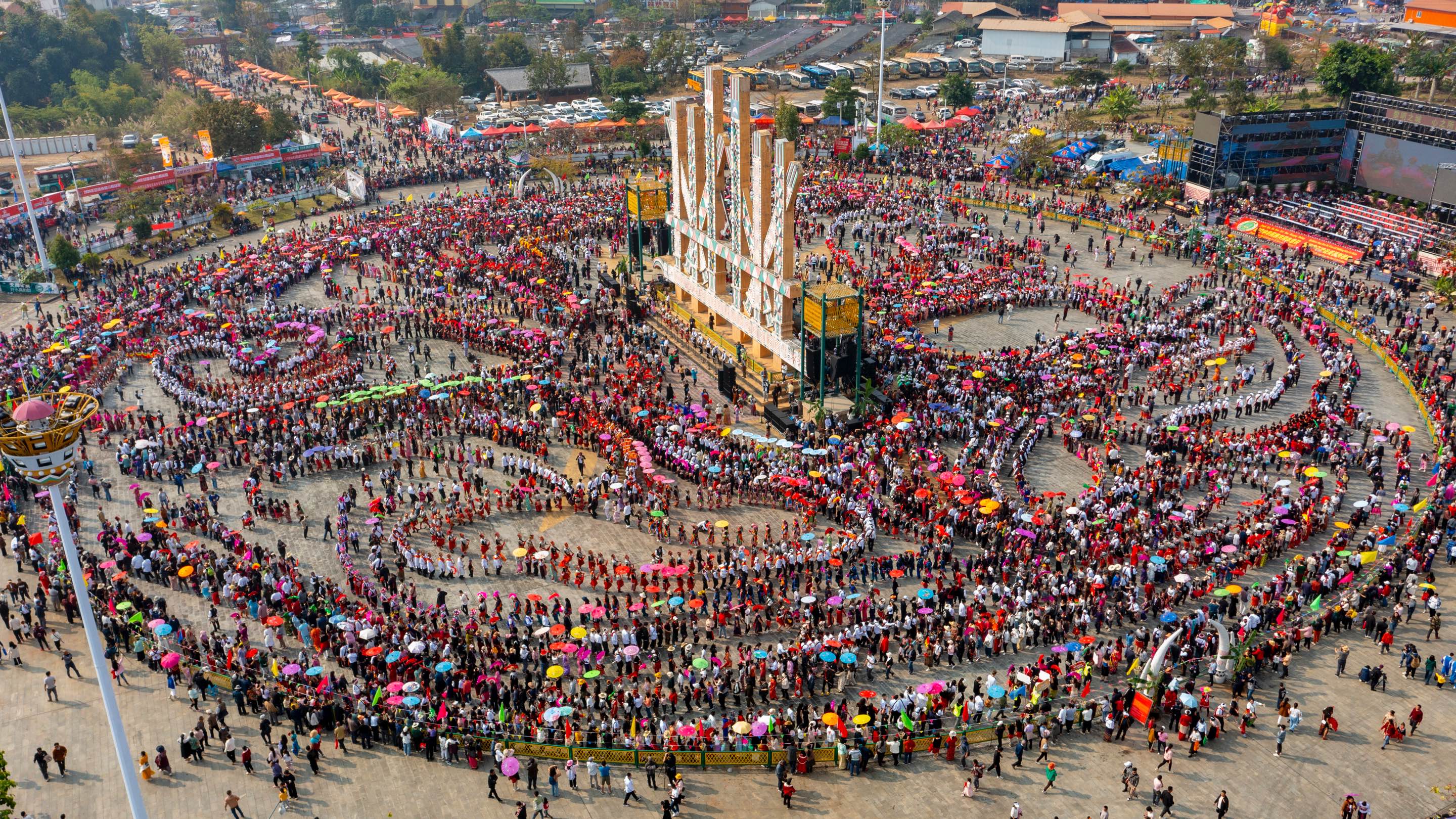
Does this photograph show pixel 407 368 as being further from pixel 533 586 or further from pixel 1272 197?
pixel 1272 197

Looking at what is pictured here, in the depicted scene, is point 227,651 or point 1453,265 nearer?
point 227,651

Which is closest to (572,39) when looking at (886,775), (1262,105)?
(1262,105)

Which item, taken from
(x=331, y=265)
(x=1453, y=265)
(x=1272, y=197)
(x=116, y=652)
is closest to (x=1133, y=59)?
(x=1272, y=197)

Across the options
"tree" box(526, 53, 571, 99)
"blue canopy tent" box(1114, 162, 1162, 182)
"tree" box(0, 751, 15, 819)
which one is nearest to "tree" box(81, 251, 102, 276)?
"tree" box(0, 751, 15, 819)

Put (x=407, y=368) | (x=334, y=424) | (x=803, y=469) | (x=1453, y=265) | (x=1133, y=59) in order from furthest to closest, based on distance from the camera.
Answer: (x=1133, y=59), (x=1453, y=265), (x=407, y=368), (x=334, y=424), (x=803, y=469)

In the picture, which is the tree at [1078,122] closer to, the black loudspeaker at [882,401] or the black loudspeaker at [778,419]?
the black loudspeaker at [882,401]

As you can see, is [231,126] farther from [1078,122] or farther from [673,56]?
[1078,122]

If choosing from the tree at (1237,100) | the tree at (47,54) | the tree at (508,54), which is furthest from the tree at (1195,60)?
the tree at (47,54)
